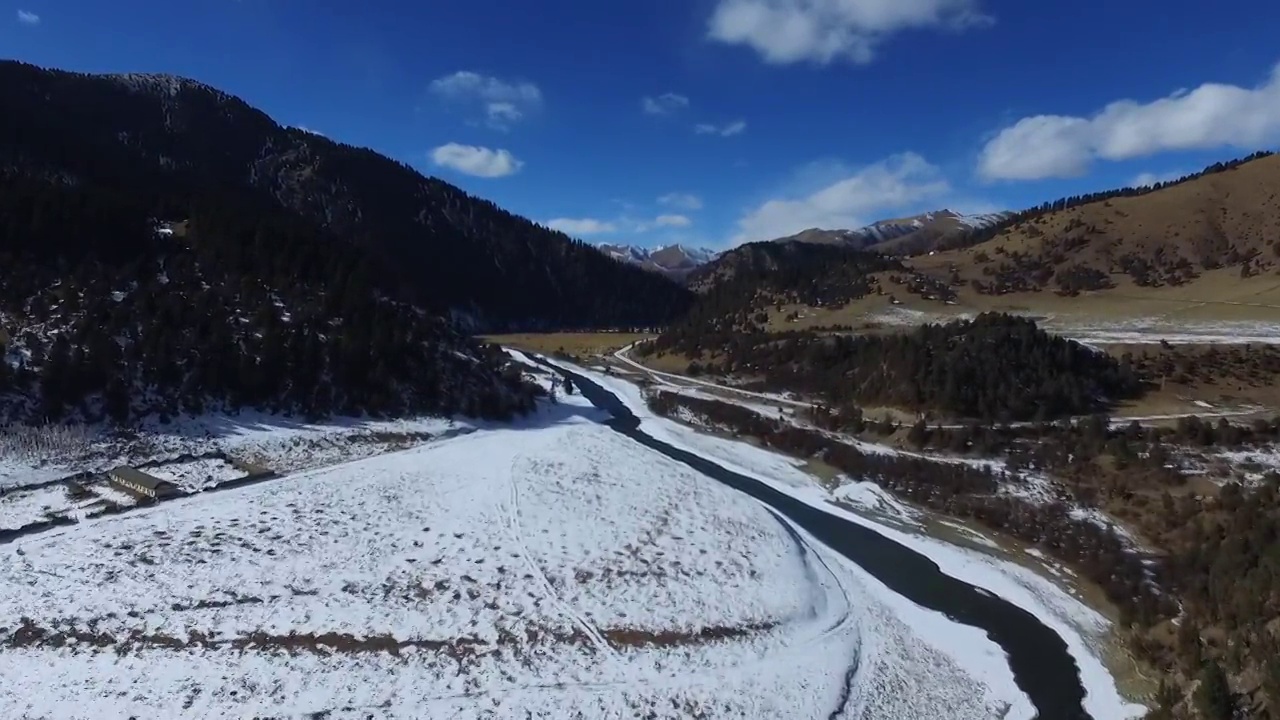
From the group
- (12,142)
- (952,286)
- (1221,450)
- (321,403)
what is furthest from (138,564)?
(12,142)

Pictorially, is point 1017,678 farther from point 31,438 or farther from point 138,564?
point 31,438

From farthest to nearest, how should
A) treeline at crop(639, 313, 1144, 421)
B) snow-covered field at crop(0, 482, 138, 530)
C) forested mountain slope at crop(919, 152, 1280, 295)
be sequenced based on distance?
forested mountain slope at crop(919, 152, 1280, 295), treeline at crop(639, 313, 1144, 421), snow-covered field at crop(0, 482, 138, 530)

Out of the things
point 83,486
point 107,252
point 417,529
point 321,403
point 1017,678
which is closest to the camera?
point 1017,678

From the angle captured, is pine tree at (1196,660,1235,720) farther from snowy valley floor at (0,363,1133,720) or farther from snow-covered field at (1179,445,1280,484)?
snow-covered field at (1179,445,1280,484)

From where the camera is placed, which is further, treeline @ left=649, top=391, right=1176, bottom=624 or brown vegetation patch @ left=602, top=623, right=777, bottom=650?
treeline @ left=649, top=391, right=1176, bottom=624

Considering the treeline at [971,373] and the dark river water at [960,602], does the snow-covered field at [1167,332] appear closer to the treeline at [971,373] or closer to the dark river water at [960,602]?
the treeline at [971,373]

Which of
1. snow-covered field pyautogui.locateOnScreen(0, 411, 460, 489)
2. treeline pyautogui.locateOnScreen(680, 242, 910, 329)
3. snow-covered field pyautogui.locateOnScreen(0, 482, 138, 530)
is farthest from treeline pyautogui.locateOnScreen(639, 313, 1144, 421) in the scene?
snow-covered field pyautogui.locateOnScreen(0, 482, 138, 530)

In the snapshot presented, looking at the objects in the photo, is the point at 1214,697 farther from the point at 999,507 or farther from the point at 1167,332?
the point at 1167,332

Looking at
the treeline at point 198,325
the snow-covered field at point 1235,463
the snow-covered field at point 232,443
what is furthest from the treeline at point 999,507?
the snow-covered field at point 232,443
